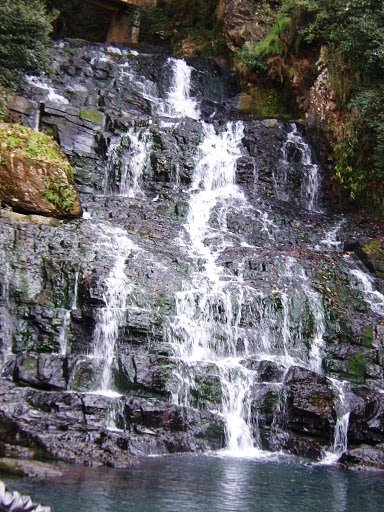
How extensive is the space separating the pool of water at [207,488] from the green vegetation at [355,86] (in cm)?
1051

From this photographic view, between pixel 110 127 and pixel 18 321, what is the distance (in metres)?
8.44

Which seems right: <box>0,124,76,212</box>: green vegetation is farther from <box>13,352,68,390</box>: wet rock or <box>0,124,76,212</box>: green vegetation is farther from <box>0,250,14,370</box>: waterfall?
<box>13,352,68,390</box>: wet rock

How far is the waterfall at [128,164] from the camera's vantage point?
18.1m

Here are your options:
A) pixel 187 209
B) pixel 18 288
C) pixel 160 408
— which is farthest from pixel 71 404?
pixel 187 209

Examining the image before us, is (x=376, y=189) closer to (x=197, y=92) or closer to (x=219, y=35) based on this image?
(x=197, y=92)

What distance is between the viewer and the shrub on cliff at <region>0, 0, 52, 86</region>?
17.7m

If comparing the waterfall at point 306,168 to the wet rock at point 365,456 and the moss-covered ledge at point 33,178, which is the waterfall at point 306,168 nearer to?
the moss-covered ledge at point 33,178

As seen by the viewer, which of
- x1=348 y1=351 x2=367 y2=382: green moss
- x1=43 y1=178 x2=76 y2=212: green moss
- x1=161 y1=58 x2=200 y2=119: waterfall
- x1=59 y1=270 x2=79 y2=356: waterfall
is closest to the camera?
x1=59 y1=270 x2=79 y2=356: waterfall

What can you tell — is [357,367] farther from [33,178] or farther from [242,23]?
[242,23]

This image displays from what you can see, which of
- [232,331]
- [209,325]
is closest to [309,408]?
[232,331]

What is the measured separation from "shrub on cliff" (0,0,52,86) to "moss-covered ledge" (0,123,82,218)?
3.14 meters

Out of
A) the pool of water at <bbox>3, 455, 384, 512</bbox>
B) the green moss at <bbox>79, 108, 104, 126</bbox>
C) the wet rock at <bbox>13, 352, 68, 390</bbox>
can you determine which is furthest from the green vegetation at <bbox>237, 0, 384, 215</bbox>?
the wet rock at <bbox>13, 352, 68, 390</bbox>

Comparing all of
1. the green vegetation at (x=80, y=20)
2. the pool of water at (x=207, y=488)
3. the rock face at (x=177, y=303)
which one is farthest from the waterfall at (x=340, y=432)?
the green vegetation at (x=80, y=20)

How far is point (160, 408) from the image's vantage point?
10.9 metres
